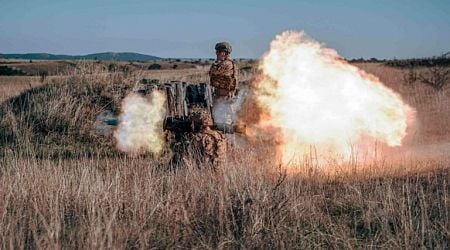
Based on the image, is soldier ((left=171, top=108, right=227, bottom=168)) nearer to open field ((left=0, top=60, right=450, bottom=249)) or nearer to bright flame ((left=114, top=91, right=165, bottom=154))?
open field ((left=0, top=60, right=450, bottom=249))

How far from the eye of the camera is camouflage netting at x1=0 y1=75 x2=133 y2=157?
547 inches

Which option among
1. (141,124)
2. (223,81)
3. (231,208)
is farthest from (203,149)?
(141,124)

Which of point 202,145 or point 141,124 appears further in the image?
point 141,124

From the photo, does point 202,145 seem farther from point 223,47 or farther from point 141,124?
point 141,124

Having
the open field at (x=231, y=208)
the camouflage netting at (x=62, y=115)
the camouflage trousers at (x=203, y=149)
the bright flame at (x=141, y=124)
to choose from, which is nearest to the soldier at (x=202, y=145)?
the camouflage trousers at (x=203, y=149)

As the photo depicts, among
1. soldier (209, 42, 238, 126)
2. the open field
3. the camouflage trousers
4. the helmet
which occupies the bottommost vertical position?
the open field

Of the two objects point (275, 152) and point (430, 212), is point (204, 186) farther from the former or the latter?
point (275, 152)

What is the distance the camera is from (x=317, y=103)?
11023 millimetres

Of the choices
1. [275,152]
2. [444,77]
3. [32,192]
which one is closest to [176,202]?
[32,192]

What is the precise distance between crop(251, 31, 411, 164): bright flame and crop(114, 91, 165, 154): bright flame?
315 centimetres

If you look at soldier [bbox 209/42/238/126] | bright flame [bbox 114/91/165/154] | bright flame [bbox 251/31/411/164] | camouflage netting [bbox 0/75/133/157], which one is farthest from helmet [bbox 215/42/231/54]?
camouflage netting [bbox 0/75/133/157]

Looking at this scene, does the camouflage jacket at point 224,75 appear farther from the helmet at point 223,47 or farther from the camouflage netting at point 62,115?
the camouflage netting at point 62,115

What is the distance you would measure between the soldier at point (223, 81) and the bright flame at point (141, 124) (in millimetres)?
3085

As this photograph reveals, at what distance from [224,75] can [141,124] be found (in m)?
4.17
